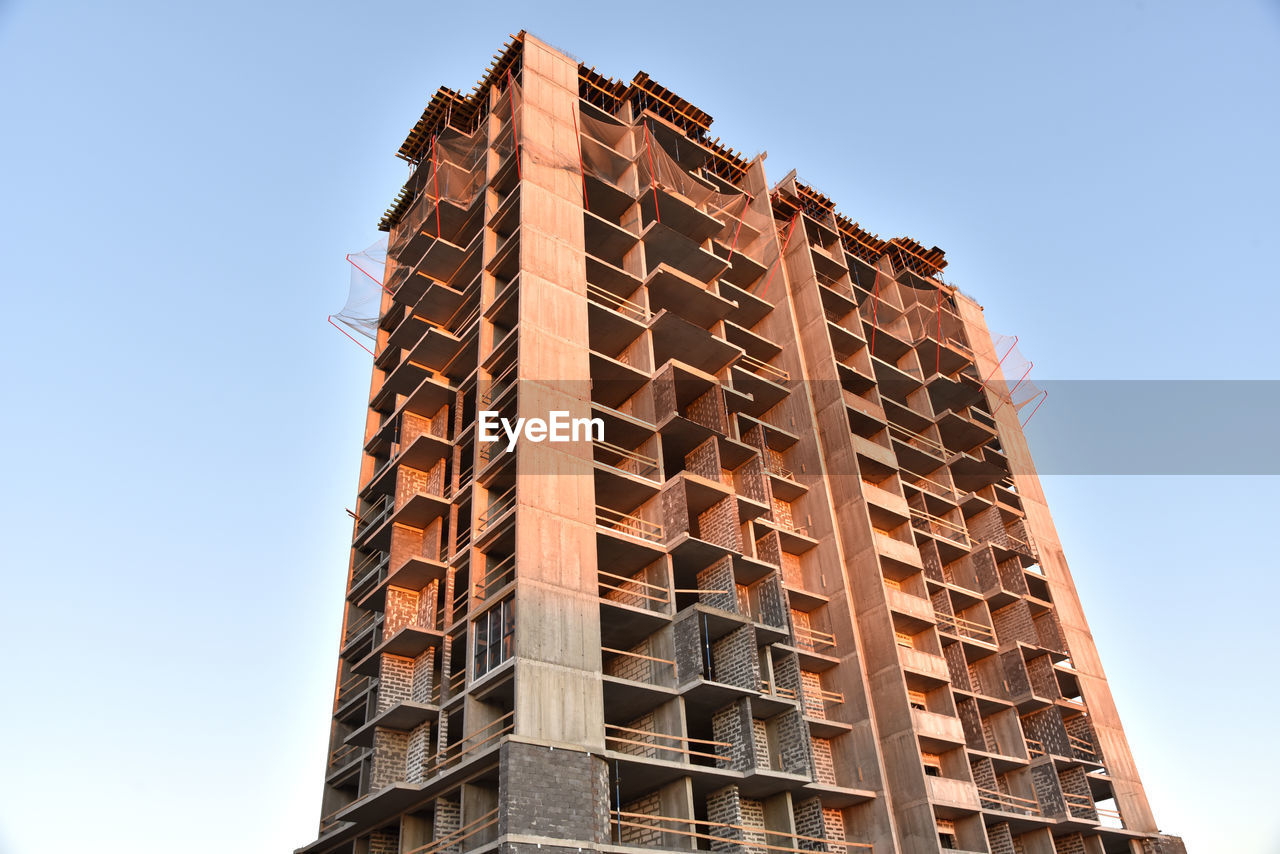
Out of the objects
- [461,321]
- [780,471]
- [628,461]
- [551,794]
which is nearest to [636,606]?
[628,461]

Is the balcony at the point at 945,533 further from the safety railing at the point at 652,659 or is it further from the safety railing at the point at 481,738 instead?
the safety railing at the point at 481,738

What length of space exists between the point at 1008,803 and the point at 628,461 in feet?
63.8

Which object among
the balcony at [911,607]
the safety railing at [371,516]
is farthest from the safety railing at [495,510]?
the balcony at [911,607]

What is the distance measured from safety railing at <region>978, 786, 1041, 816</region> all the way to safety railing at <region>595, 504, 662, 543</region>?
15654 mm

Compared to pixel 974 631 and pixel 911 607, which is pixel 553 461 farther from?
pixel 974 631

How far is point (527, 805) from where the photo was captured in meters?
23.0

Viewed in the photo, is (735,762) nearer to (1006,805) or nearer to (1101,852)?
(1006,805)

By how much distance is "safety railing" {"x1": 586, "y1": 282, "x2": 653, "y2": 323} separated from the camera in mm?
36531

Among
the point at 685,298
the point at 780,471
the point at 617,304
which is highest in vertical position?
the point at 685,298

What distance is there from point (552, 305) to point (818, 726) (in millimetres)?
16454

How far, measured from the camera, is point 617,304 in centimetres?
3769

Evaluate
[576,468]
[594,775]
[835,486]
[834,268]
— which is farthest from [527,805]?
[834,268]
